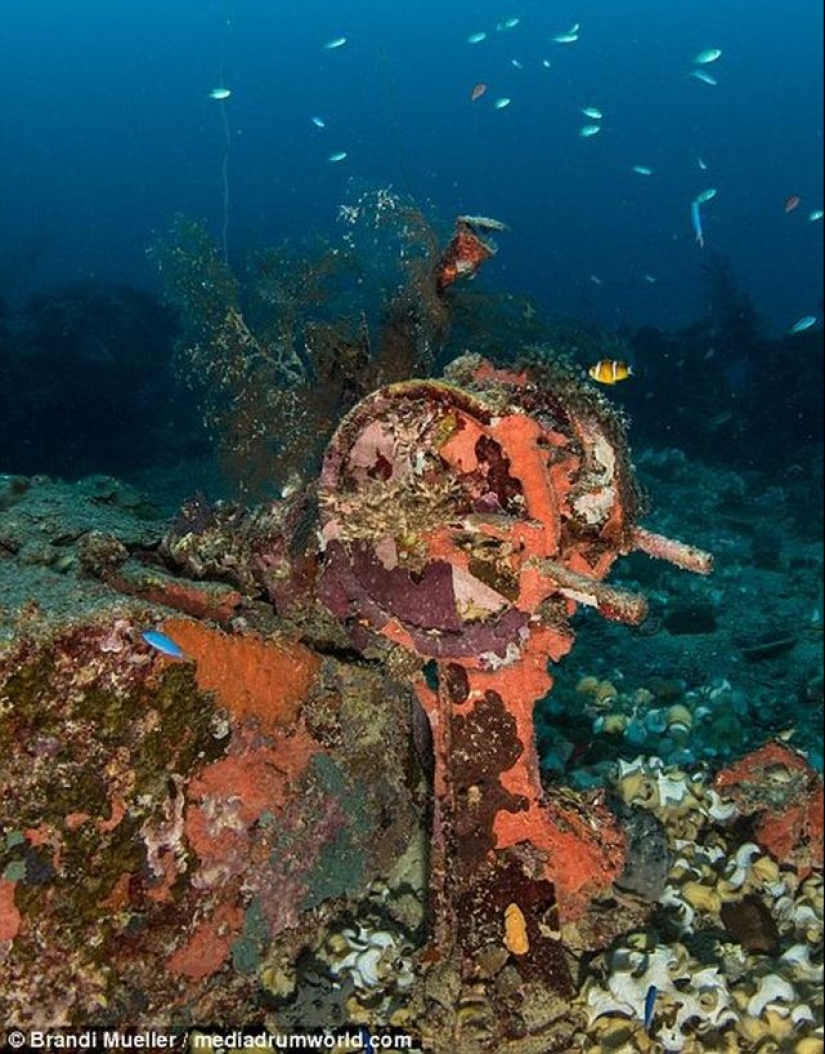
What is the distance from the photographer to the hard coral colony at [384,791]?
3010 millimetres

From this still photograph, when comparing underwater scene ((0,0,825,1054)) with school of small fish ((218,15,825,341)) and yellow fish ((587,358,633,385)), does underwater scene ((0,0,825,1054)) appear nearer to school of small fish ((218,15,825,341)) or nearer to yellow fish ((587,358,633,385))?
yellow fish ((587,358,633,385))

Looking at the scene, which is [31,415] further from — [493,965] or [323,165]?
[323,165]

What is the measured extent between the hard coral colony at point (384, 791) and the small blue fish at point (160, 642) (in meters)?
0.06

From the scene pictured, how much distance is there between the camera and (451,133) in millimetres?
89562

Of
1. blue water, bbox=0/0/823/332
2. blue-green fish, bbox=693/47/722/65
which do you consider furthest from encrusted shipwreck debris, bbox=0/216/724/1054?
blue water, bbox=0/0/823/332

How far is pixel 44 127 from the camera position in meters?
94.6

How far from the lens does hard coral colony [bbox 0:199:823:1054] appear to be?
3010 millimetres

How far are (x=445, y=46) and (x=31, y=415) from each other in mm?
128219

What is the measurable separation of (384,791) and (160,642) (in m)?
1.57

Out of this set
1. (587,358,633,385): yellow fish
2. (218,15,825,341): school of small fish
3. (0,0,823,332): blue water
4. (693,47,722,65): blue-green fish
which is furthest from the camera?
(0,0,823,332): blue water

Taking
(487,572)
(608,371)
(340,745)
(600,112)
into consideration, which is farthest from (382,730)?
(600,112)

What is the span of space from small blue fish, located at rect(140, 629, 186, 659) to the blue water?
28.9 meters

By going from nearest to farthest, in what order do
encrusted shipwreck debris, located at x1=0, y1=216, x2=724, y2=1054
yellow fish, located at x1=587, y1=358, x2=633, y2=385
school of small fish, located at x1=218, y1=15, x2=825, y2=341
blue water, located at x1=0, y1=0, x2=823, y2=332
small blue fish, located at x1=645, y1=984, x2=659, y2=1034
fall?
1. encrusted shipwreck debris, located at x1=0, y1=216, x2=724, y2=1054
2. small blue fish, located at x1=645, y1=984, x2=659, y2=1034
3. yellow fish, located at x1=587, y1=358, x2=633, y2=385
4. school of small fish, located at x1=218, y1=15, x2=825, y2=341
5. blue water, located at x1=0, y1=0, x2=823, y2=332

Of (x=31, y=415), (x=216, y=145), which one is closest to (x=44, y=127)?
(x=216, y=145)
